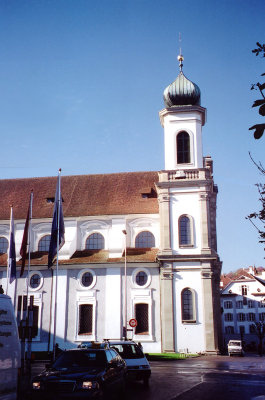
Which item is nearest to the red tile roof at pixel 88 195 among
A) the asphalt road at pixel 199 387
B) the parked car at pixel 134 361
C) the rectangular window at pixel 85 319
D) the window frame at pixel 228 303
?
the rectangular window at pixel 85 319

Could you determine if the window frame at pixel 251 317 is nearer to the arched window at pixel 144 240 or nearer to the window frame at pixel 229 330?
the window frame at pixel 229 330

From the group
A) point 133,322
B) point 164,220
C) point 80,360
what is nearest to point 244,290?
point 164,220

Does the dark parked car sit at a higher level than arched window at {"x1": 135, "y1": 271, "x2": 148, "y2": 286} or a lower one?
lower

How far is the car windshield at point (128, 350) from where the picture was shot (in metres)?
16.6

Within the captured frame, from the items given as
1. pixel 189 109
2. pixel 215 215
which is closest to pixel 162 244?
pixel 215 215

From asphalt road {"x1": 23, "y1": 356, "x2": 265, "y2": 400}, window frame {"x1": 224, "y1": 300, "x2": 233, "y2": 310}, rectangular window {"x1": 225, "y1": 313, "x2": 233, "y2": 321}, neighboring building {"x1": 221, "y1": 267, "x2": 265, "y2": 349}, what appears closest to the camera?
asphalt road {"x1": 23, "y1": 356, "x2": 265, "y2": 400}

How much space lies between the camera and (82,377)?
10.2 meters

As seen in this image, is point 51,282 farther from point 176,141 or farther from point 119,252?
point 176,141

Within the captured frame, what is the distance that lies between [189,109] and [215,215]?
1092 centimetres

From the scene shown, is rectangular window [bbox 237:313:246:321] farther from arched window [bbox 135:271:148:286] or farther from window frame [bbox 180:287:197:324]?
arched window [bbox 135:271:148:286]

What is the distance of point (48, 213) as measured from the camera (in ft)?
131

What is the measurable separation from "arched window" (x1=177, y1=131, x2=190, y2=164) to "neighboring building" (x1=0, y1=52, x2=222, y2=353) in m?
0.09

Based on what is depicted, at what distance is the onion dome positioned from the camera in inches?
1586

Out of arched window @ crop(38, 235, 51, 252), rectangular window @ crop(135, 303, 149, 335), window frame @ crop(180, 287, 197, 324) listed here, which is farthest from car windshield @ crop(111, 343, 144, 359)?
arched window @ crop(38, 235, 51, 252)
